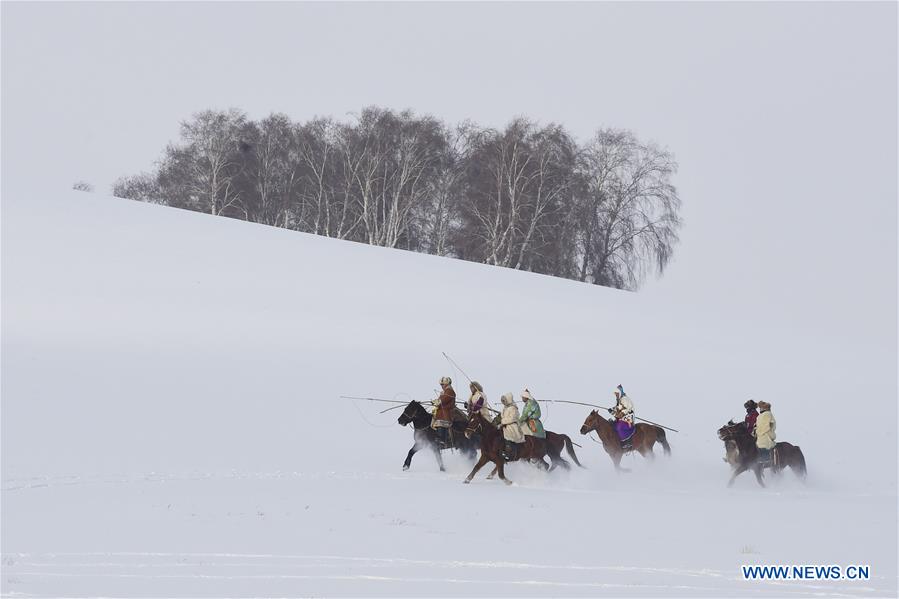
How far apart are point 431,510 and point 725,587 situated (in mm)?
4220

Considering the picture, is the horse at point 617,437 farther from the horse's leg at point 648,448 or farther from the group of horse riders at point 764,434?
the group of horse riders at point 764,434

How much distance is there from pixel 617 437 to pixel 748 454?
2187mm

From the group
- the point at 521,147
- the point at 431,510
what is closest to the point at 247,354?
the point at 431,510

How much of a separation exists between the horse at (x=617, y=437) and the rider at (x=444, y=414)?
2.33 m

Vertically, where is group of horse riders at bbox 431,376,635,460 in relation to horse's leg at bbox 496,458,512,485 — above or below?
above

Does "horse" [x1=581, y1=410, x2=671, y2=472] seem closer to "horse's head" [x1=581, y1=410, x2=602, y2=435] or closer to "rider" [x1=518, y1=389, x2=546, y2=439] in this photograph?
"horse's head" [x1=581, y1=410, x2=602, y2=435]

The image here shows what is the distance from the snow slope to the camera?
9.06 m

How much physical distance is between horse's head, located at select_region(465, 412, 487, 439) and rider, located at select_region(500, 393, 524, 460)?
0.36 metres

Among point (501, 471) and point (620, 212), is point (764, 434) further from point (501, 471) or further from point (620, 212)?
point (620, 212)

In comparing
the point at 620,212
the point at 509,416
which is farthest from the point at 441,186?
the point at 509,416

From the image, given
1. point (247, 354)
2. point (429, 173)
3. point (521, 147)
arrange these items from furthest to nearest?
point (429, 173)
point (521, 147)
point (247, 354)

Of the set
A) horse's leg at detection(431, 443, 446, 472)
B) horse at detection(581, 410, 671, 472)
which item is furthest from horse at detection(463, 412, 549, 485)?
horse at detection(581, 410, 671, 472)

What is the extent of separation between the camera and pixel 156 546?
9383mm

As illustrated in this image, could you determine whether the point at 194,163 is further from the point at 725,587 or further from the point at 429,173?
the point at 725,587
